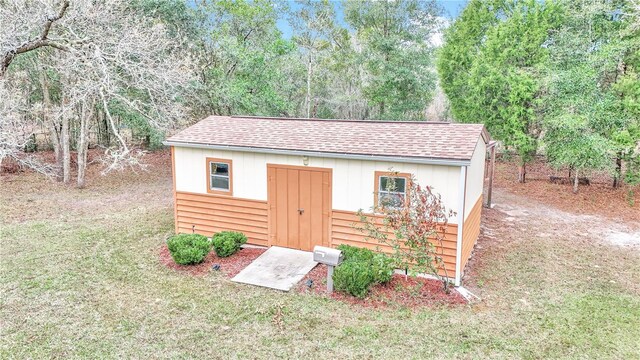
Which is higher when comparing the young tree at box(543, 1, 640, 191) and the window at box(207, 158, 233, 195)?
the young tree at box(543, 1, 640, 191)

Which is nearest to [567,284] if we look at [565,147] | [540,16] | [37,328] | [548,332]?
[548,332]

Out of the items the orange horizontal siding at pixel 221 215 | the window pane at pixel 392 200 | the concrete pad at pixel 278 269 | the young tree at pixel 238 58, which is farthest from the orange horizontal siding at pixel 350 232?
the young tree at pixel 238 58

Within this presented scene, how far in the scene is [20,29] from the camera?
9164mm

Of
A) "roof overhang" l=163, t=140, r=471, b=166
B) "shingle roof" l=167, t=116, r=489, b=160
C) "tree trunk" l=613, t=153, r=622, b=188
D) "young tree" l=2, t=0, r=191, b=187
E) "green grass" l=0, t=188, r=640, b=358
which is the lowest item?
"green grass" l=0, t=188, r=640, b=358

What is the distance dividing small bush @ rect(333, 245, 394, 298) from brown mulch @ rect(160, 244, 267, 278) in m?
1.98

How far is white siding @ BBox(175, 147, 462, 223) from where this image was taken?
719 centimetres

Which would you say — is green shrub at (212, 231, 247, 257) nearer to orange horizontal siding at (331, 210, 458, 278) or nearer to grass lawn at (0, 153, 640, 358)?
grass lawn at (0, 153, 640, 358)

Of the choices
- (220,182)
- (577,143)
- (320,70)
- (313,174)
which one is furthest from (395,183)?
(320,70)

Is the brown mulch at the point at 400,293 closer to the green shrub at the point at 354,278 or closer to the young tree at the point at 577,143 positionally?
A: the green shrub at the point at 354,278

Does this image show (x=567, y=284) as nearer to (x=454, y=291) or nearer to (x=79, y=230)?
(x=454, y=291)

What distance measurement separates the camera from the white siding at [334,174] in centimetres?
719

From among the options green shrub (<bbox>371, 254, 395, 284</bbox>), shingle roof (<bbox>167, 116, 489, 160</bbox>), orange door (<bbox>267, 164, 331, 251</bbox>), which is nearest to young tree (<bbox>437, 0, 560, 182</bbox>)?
shingle roof (<bbox>167, 116, 489, 160</bbox>)

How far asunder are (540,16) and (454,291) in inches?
461

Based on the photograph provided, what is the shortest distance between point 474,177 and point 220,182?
16.4 ft
